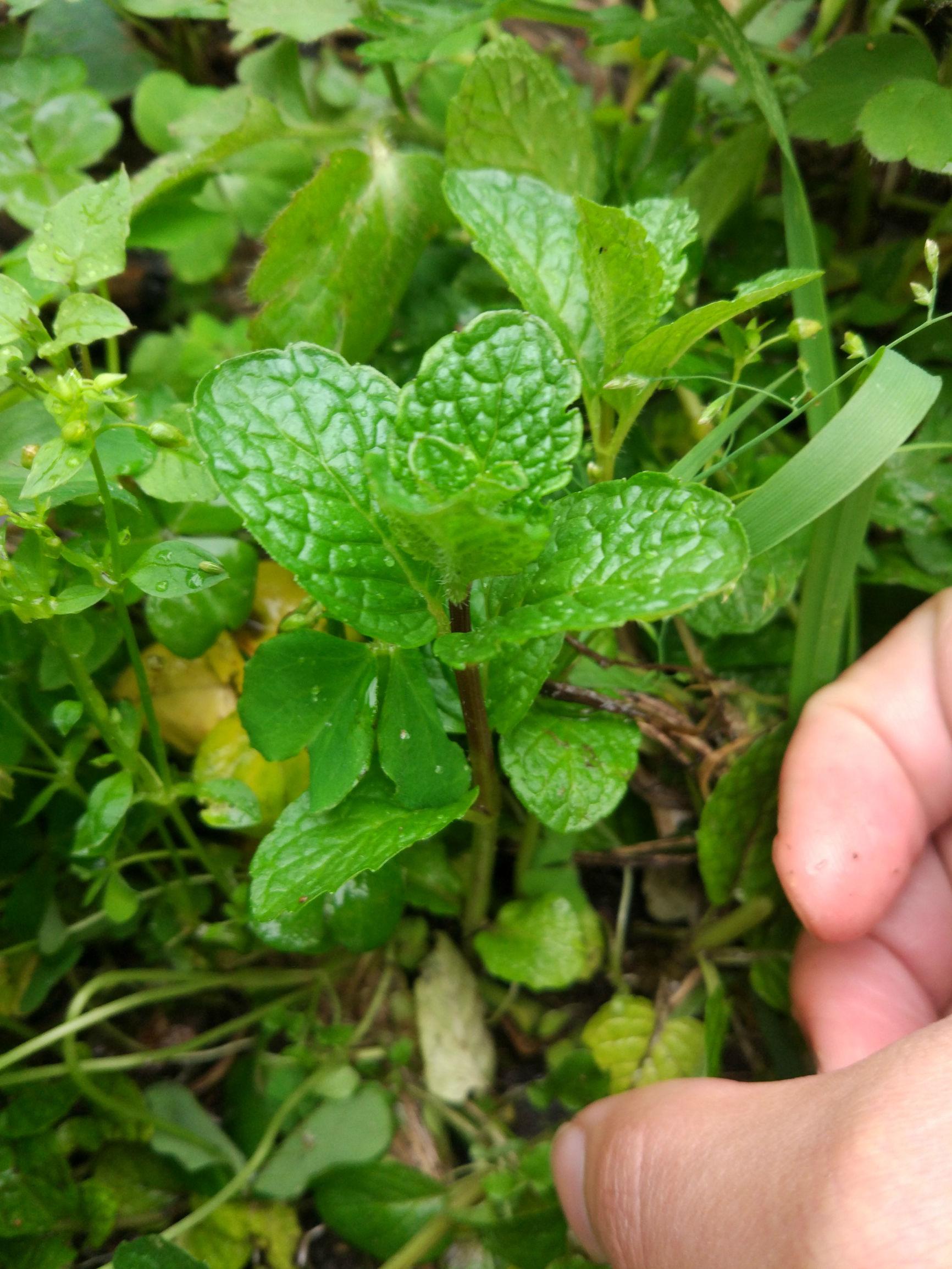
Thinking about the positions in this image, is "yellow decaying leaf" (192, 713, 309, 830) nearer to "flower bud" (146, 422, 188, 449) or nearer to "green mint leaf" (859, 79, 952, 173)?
"flower bud" (146, 422, 188, 449)

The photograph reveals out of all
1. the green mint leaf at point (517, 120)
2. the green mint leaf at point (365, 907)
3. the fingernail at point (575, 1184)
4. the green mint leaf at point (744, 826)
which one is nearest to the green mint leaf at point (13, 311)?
the green mint leaf at point (517, 120)

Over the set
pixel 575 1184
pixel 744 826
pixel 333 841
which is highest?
pixel 333 841

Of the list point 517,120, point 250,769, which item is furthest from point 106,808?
point 517,120

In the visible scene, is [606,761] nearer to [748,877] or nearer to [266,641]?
[266,641]

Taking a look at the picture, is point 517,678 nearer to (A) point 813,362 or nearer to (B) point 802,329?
(B) point 802,329

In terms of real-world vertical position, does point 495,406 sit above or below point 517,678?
above

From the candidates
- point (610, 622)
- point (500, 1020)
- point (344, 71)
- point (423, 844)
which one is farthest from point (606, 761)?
point (344, 71)
